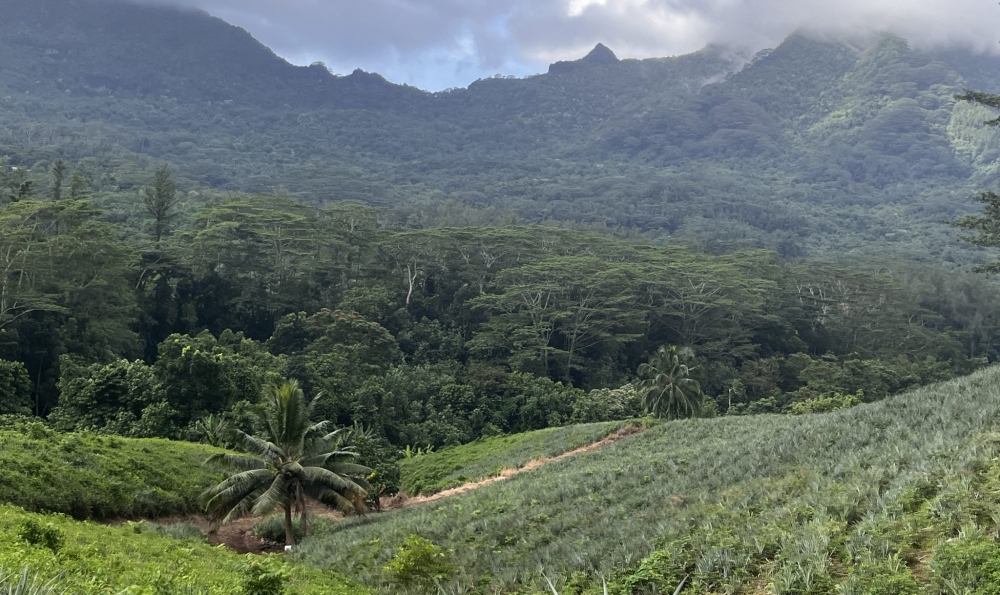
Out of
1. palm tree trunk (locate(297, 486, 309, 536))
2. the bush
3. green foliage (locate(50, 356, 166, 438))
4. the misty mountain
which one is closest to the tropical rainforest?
the bush

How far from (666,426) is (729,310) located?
28808 millimetres

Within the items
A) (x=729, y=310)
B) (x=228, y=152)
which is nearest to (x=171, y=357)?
(x=729, y=310)

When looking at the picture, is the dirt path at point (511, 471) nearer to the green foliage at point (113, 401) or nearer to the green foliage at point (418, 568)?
the green foliage at point (113, 401)

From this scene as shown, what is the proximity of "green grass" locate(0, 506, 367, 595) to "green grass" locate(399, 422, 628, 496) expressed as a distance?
46.0ft

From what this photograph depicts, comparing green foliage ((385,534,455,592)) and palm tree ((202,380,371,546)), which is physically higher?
green foliage ((385,534,455,592))

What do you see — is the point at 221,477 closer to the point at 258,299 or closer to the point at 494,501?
the point at 494,501

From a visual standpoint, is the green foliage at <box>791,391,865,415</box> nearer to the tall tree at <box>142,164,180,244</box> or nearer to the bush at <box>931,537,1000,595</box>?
the bush at <box>931,537,1000,595</box>

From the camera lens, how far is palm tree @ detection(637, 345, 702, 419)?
3319cm

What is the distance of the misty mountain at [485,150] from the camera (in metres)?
106

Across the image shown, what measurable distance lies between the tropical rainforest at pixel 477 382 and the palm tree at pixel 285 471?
95 mm

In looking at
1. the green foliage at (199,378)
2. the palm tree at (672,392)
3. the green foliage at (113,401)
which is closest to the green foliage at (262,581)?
the green foliage at (113,401)

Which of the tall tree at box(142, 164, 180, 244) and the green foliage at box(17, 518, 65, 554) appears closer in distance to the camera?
the green foliage at box(17, 518, 65, 554)

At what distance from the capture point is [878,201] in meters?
142

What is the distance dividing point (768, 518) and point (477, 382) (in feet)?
108
